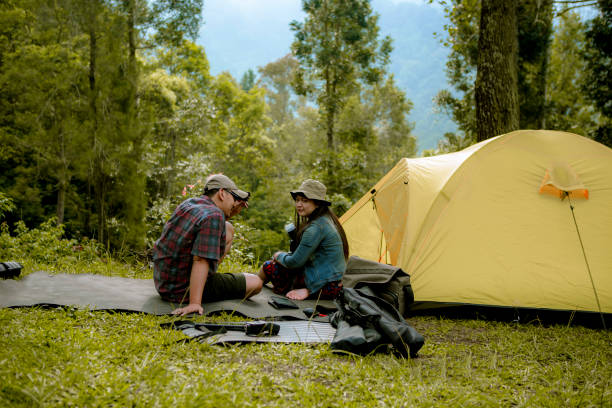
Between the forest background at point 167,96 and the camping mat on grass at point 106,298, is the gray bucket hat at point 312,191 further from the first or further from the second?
the forest background at point 167,96

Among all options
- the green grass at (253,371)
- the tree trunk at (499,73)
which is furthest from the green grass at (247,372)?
the tree trunk at (499,73)

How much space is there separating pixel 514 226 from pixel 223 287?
2.63 m

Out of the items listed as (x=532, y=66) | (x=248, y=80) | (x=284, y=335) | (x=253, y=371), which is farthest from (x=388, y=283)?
(x=248, y=80)

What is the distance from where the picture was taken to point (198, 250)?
299 centimetres

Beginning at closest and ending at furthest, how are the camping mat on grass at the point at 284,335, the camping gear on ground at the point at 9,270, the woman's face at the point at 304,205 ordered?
1. the camping mat on grass at the point at 284,335
2. the camping gear on ground at the point at 9,270
3. the woman's face at the point at 304,205

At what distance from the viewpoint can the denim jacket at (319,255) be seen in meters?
3.80

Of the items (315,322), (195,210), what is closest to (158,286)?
(195,210)

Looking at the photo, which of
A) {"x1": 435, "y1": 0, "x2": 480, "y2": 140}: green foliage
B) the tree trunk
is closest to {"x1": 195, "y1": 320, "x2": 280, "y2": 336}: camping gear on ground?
the tree trunk

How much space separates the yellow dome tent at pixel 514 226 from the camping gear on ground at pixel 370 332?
1.26m

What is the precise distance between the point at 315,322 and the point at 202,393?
1.49 m

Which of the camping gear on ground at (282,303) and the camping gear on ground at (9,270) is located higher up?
the camping gear on ground at (9,270)

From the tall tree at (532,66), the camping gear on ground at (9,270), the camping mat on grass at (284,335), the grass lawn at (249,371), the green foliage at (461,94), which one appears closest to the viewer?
the grass lawn at (249,371)

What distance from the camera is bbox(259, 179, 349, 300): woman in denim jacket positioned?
382cm

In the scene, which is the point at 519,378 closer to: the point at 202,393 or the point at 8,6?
the point at 202,393
